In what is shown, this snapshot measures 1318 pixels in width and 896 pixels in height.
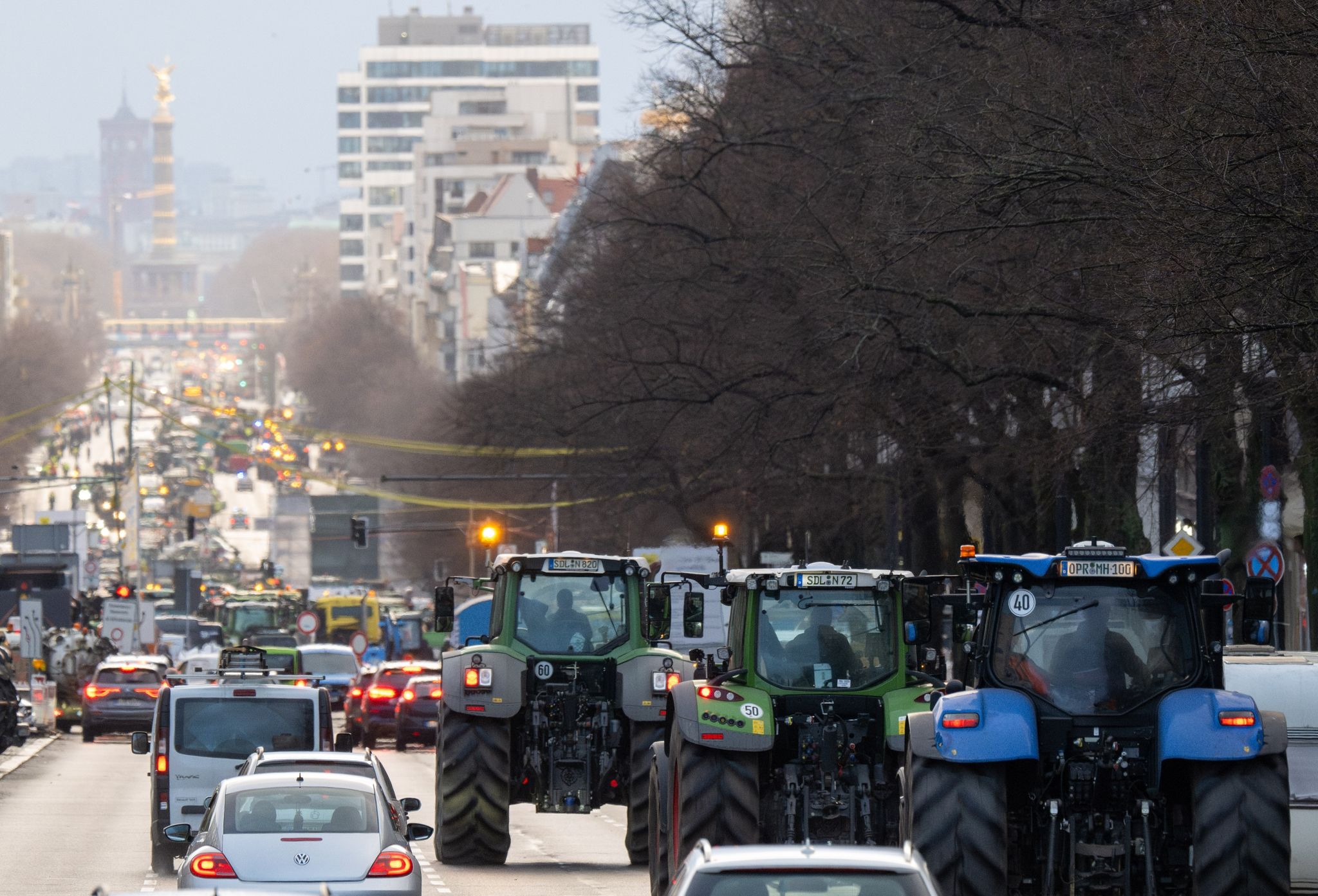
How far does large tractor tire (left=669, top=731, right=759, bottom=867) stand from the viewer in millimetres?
16609

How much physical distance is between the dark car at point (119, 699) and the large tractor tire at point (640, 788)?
85.4 ft

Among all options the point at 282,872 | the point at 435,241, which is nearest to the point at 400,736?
the point at 282,872

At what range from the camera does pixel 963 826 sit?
1405cm

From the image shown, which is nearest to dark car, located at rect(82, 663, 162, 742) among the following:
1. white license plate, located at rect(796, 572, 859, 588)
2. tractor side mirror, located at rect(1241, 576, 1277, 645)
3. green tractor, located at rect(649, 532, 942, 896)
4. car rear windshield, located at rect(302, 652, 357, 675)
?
car rear windshield, located at rect(302, 652, 357, 675)

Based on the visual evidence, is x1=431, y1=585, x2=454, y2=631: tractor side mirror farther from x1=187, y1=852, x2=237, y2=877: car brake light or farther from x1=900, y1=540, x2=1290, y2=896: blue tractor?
x1=900, y1=540, x2=1290, y2=896: blue tractor

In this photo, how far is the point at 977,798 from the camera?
1411 cm

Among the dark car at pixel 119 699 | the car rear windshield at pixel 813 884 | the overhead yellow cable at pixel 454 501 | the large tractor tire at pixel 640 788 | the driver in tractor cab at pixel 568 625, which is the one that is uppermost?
the overhead yellow cable at pixel 454 501

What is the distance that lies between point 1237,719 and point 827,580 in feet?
13.6

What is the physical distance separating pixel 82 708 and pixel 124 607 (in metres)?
19.3

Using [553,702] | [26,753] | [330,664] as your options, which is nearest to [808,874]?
[553,702]

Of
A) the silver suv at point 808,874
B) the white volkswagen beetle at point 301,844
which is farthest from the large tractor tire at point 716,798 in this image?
the silver suv at point 808,874

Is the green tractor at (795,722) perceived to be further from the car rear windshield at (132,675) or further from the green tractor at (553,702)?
the car rear windshield at (132,675)

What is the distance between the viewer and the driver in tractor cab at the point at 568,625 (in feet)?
73.7

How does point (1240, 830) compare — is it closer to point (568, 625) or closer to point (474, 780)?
point (474, 780)
